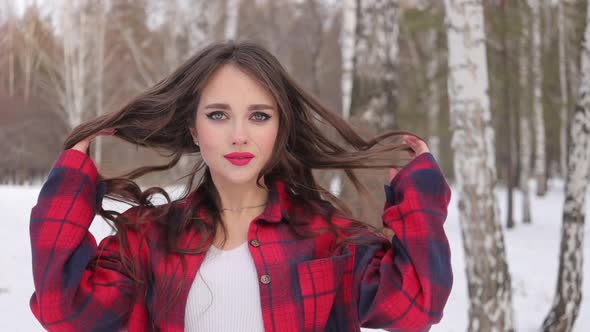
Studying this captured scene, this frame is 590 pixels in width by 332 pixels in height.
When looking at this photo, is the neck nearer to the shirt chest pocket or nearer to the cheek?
the cheek

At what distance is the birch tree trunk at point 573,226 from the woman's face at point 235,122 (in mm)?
4468

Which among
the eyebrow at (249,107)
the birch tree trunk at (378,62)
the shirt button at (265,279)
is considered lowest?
the shirt button at (265,279)

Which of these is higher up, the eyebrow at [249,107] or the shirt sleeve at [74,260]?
the eyebrow at [249,107]

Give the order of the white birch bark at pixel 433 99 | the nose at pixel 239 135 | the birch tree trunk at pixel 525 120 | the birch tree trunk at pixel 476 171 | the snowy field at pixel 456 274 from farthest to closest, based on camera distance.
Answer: the white birch bark at pixel 433 99
the birch tree trunk at pixel 525 120
the snowy field at pixel 456 274
the birch tree trunk at pixel 476 171
the nose at pixel 239 135

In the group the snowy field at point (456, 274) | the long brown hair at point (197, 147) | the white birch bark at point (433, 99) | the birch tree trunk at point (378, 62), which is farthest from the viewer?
the white birch bark at point (433, 99)

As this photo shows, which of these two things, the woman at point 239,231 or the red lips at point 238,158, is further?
the red lips at point 238,158

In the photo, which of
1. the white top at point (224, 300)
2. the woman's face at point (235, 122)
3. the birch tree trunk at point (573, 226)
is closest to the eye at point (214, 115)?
the woman's face at point (235, 122)

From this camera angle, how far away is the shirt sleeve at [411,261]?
1.80 metres

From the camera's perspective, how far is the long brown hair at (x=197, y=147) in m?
2.12

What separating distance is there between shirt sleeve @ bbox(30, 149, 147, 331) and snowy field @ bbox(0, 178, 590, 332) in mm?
2379

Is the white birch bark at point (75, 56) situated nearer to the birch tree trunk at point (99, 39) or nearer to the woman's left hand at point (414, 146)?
the birch tree trunk at point (99, 39)

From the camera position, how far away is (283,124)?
2.17m

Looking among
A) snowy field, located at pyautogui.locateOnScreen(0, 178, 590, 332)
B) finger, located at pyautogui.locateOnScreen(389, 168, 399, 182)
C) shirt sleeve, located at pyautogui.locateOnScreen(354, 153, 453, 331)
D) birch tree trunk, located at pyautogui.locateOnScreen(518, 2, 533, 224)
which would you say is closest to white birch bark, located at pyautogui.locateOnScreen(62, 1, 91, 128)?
snowy field, located at pyautogui.locateOnScreen(0, 178, 590, 332)

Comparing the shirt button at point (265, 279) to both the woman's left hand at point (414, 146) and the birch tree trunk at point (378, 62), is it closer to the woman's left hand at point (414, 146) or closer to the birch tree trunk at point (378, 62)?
the woman's left hand at point (414, 146)
